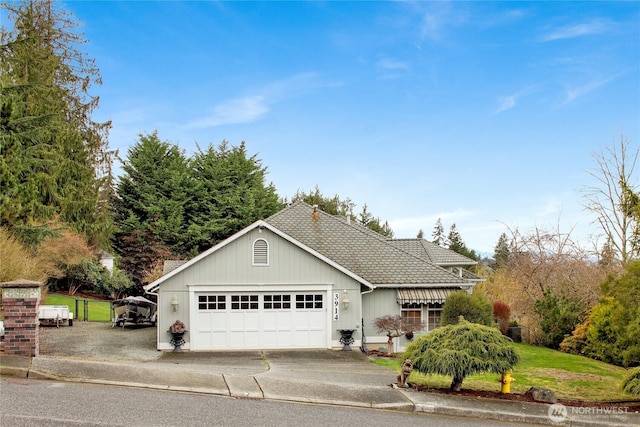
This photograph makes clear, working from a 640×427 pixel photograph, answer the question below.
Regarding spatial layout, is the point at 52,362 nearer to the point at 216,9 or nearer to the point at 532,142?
the point at 216,9

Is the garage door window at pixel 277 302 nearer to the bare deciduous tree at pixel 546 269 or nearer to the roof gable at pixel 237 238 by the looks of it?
the roof gable at pixel 237 238

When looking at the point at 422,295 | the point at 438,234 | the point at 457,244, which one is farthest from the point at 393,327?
the point at 438,234

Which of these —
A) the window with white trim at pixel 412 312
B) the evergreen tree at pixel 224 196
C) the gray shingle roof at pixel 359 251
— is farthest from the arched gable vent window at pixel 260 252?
the evergreen tree at pixel 224 196

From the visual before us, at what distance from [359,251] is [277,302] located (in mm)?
4957

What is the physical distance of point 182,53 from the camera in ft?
66.2

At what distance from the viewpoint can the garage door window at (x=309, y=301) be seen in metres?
19.0

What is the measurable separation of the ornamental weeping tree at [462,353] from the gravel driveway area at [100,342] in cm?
910

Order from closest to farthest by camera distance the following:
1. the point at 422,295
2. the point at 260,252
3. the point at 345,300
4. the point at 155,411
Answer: the point at 155,411
the point at 260,252
the point at 345,300
the point at 422,295

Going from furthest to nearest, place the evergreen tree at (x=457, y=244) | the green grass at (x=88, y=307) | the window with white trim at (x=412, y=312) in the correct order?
the evergreen tree at (x=457, y=244)
the green grass at (x=88, y=307)
the window with white trim at (x=412, y=312)

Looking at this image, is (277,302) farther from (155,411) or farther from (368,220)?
(368,220)

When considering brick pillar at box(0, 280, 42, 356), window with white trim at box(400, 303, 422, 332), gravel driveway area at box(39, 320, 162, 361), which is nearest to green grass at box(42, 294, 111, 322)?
gravel driveway area at box(39, 320, 162, 361)

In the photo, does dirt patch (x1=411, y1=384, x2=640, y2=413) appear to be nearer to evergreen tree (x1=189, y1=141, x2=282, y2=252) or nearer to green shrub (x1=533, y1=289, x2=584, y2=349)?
green shrub (x1=533, y1=289, x2=584, y2=349)

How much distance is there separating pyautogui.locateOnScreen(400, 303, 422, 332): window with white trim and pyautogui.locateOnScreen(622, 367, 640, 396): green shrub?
10070mm

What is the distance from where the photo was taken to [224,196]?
4228cm
